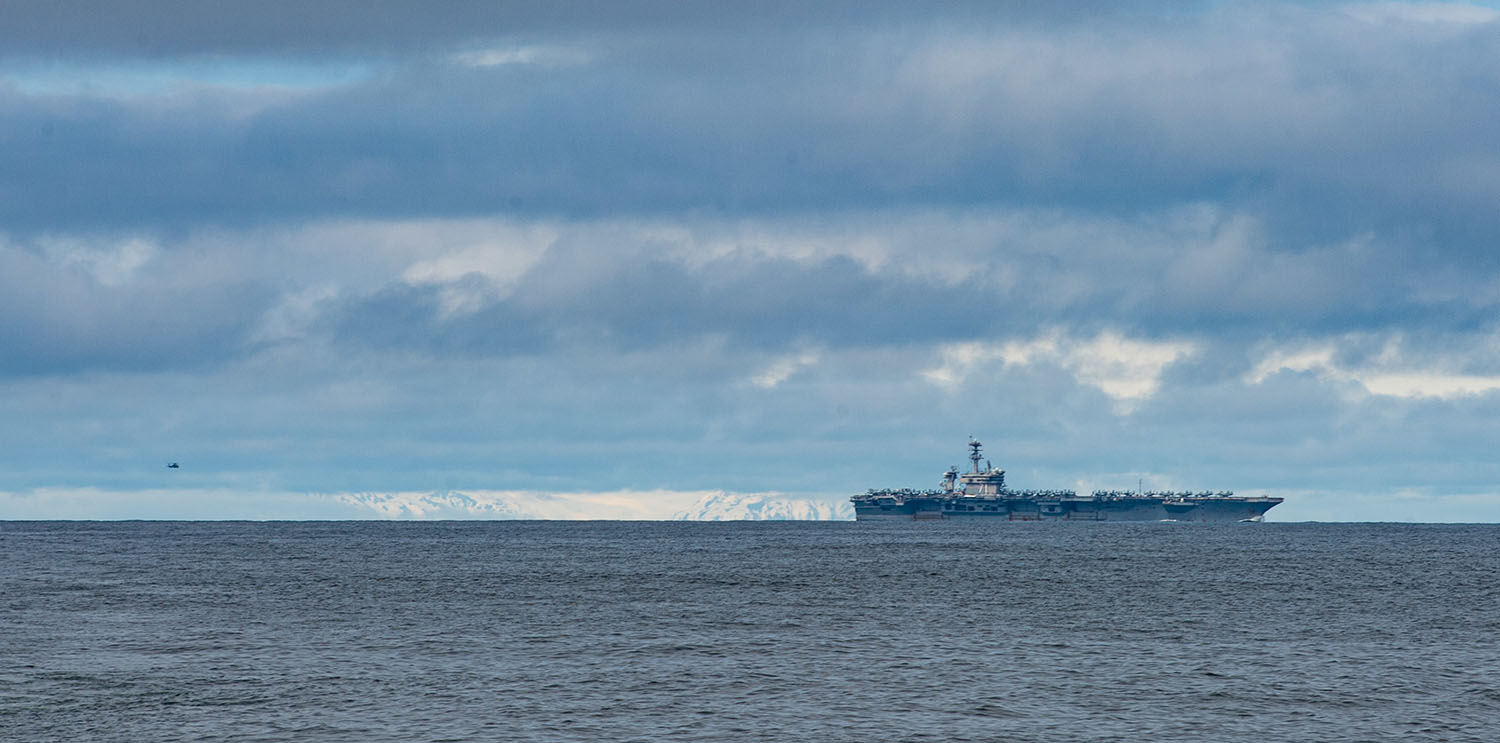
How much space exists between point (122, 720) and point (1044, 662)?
103 feet

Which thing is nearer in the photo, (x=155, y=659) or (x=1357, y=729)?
(x=1357, y=729)

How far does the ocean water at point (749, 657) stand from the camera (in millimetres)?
43625

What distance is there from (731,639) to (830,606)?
18.2 meters

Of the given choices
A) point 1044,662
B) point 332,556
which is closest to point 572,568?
point 332,556

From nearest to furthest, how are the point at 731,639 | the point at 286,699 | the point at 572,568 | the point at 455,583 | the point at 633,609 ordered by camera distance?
the point at 286,699 < the point at 731,639 < the point at 633,609 < the point at 455,583 < the point at 572,568

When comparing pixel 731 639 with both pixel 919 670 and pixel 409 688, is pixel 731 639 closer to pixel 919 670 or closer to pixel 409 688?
pixel 919 670

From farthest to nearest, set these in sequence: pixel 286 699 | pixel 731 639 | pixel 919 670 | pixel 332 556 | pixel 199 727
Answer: pixel 332 556 → pixel 731 639 → pixel 919 670 → pixel 286 699 → pixel 199 727

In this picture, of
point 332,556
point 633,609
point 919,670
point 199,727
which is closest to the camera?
point 199,727

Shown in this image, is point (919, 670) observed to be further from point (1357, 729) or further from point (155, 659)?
point (155, 659)

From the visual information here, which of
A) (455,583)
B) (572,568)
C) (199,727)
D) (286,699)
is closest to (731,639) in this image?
(286,699)

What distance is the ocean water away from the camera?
43.6 metres

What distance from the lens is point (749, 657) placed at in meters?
58.4

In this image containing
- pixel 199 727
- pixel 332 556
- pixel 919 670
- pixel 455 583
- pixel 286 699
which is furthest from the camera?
pixel 332 556

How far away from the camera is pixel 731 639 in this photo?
64.9 m
